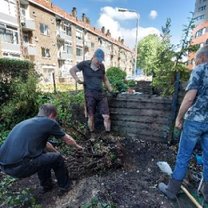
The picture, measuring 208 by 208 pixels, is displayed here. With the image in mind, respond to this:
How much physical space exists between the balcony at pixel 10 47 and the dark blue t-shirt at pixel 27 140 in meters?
18.8

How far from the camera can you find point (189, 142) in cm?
240

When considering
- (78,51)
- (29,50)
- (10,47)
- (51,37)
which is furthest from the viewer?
(78,51)

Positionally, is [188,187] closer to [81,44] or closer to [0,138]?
[0,138]

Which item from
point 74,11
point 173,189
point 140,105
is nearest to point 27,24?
point 74,11

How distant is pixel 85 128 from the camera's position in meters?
4.65

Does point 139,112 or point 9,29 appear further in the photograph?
point 9,29

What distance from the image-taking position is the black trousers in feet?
8.04

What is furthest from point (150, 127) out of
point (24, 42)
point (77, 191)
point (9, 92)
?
point (24, 42)

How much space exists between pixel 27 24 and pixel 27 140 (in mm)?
21936

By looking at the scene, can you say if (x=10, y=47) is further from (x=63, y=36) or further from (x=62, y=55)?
(x=63, y=36)

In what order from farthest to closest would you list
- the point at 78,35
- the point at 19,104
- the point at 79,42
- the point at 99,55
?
the point at 79,42 < the point at 78,35 < the point at 19,104 < the point at 99,55

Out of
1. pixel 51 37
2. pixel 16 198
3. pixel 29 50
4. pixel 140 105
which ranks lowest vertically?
pixel 16 198

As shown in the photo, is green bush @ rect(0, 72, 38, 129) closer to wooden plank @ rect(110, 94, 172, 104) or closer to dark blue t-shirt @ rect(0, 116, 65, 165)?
wooden plank @ rect(110, 94, 172, 104)

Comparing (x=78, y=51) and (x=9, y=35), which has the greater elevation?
(x=9, y=35)
